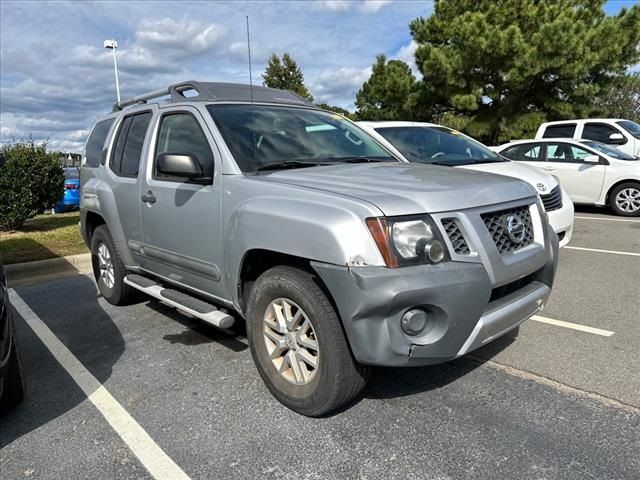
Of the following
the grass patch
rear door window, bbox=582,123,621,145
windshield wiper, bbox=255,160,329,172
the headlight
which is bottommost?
the grass patch

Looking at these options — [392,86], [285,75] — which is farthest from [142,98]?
[285,75]

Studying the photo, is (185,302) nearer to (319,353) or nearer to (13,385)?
(13,385)

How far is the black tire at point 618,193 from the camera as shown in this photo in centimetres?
952

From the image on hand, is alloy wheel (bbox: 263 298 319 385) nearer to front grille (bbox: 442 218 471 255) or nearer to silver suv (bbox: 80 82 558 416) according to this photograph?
silver suv (bbox: 80 82 558 416)

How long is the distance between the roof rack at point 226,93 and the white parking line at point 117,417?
7.06 feet

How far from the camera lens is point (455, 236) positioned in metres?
2.56

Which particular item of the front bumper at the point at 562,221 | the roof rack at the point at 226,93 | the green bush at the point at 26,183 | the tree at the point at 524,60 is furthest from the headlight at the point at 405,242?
the tree at the point at 524,60

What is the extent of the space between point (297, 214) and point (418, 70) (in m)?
19.7

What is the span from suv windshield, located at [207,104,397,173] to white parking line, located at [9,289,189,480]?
5.43ft

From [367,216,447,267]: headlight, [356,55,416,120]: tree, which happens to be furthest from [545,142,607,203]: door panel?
[356,55,416,120]: tree

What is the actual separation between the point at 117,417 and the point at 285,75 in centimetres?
3255

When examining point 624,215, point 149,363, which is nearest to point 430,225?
point 149,363

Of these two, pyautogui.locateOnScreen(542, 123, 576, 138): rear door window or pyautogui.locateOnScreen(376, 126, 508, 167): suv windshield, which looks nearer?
pyautogui.locateOnScreen(376, 126, 508, 167): suv windshield

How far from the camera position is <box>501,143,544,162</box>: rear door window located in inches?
409
